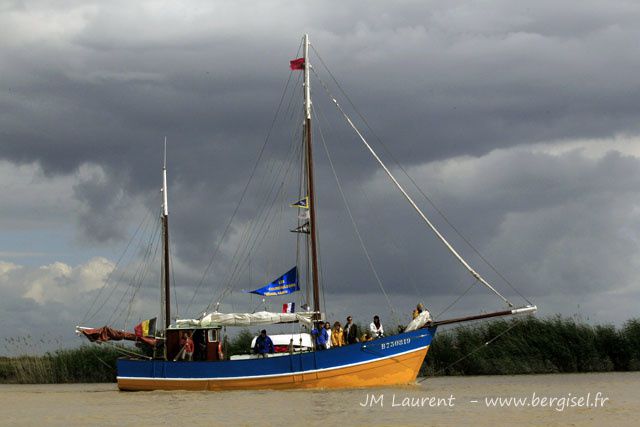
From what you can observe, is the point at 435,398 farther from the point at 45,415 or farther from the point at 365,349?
the point at 45,415

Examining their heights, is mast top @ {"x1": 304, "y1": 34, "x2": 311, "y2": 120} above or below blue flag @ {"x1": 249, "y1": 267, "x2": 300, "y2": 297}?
above

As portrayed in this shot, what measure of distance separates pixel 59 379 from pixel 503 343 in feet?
73.5

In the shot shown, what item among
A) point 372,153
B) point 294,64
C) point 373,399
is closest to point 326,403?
point 373,399

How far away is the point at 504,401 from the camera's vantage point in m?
31.7

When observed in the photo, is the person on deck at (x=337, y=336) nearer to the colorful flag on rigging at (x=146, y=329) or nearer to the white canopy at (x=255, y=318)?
the white canopy at (x=255, y=318)

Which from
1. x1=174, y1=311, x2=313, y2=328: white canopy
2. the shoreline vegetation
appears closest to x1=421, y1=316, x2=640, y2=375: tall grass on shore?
the shoreline vegetation

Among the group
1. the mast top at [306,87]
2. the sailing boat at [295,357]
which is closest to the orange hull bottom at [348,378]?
the sailing boat at [295,357]

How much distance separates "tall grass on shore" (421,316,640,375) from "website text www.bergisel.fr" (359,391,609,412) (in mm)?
13131

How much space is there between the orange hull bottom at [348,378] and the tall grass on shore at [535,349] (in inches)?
295

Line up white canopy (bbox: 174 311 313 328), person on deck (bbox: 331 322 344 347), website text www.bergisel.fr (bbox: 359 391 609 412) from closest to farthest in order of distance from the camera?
1. website text www.bergisel.fr (bbox: 359 391 609 412)
2. person on deck (bbox: 331 322 344 347)
3. white canopy (bbox: 174 311 313 328)

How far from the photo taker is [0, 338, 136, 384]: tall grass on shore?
5300 centimetres

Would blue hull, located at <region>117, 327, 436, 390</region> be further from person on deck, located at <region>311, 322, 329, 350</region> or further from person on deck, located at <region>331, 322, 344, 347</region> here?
person on deck, located at <region>331, 322, 344, 347</region>

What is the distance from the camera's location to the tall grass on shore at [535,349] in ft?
156

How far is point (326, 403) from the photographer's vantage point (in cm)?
3278
